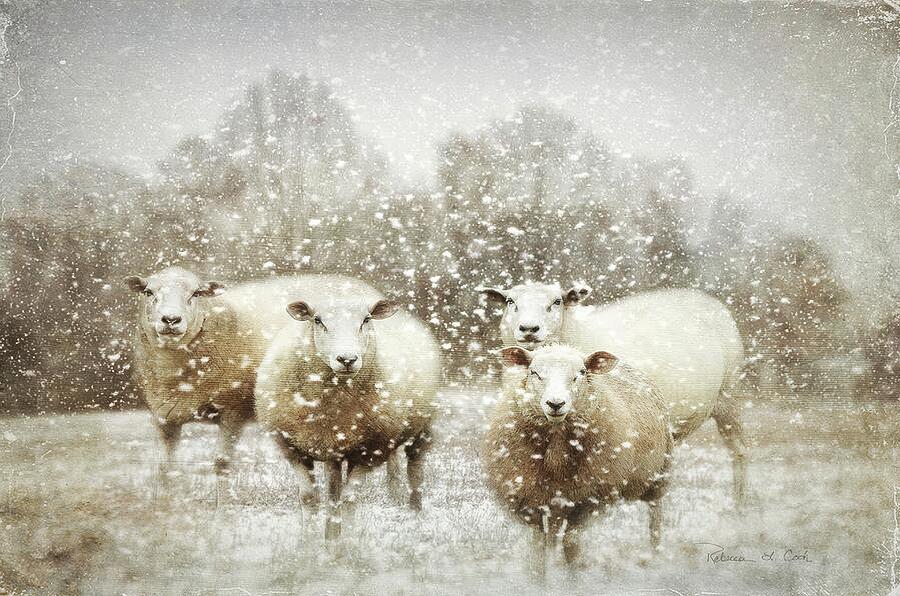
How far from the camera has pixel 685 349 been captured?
225 centimetres

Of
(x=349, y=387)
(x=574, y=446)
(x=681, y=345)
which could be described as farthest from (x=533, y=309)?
(x=349, y=387)

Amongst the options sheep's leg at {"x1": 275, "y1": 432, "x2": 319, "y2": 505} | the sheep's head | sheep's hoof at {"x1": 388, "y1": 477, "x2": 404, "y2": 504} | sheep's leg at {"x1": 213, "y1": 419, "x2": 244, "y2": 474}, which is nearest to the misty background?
the sheep's head

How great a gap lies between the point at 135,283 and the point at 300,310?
59 centimetres

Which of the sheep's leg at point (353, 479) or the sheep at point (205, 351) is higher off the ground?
the sheep at point (205, 351)

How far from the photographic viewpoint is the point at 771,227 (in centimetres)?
229

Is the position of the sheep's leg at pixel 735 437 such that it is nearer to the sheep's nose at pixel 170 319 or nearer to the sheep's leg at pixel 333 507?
the sheep's leg at pixel 333 507

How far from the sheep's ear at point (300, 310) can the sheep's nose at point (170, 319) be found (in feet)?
1.26

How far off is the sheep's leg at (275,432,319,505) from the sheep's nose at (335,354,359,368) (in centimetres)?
37

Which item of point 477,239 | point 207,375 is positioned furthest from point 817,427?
point 207,375

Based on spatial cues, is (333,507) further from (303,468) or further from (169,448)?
(169,448)

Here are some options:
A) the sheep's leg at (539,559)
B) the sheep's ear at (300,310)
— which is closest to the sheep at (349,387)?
the sheep's ear at (300,310)

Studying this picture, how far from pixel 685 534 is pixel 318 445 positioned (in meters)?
1.37

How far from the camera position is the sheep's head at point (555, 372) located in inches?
75.9

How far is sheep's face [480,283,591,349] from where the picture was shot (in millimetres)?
2109
